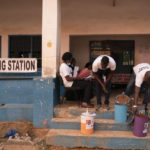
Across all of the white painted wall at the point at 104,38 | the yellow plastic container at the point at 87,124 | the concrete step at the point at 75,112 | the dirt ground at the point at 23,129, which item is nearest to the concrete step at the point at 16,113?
the dirt ground at the point at 23,129

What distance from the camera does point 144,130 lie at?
3748mm

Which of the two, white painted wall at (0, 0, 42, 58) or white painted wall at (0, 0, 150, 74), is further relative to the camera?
white painted wall at (0, 0, 42, 58)

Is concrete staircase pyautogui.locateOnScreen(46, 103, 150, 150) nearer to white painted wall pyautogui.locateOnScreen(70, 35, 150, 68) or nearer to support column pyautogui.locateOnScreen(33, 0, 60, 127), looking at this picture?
support column pyautogui.locateOnScreen(33, 0, 60, 127)

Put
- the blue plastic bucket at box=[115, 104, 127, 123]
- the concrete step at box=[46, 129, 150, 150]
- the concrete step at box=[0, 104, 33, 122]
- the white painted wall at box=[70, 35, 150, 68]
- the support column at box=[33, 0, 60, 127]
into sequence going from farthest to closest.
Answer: the white painted wall at box=[70, 35, 150, 68]
the concrete step at box=[0, 104, 33, 122]
the support column at box=[33, 0, 60, 127]
the blue plastic bucket at box=[115, 104, 127, 123]
the concrete step at box=[46, 129, 150, 150]

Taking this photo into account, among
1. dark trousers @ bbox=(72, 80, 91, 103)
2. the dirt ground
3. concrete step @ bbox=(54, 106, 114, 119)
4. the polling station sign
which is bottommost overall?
the dirt ground

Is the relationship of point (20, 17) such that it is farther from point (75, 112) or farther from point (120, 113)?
point (120, 113)

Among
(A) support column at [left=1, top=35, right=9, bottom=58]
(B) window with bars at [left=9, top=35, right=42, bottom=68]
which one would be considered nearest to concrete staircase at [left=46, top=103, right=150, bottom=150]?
(B) window with bars at [left=9, top=35, right=42, bottom=68]

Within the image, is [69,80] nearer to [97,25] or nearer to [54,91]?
[54,91]

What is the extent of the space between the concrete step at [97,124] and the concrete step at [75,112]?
0.15 m

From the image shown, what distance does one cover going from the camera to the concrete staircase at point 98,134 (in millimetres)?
3697

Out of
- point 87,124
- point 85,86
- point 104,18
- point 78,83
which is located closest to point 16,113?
point 78,83

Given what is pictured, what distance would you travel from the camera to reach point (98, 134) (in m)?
3.87

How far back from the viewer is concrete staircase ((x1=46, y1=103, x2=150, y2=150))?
370 centimetres

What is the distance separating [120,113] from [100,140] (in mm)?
717
